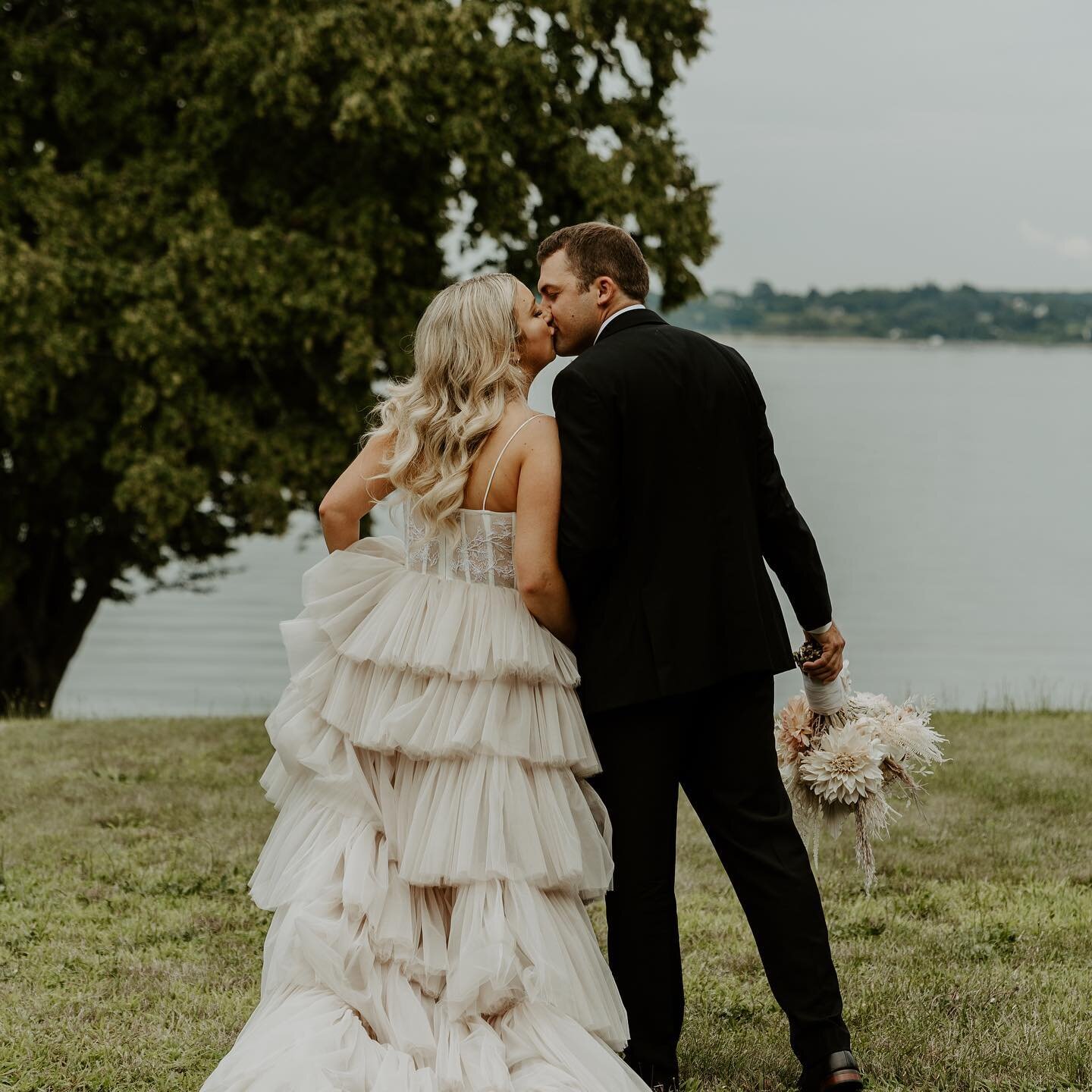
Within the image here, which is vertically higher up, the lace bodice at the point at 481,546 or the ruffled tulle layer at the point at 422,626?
the lace bodice at the point at 481,546

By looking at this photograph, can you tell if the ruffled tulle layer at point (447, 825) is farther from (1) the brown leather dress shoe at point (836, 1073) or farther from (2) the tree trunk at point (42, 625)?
(2) the tree trunk at point (42, 625)

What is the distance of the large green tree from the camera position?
38.4ft

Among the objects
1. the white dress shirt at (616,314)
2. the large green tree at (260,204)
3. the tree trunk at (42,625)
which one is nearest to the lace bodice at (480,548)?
the white dress shirt at (616,314)

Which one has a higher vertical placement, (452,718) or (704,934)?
(452,718)

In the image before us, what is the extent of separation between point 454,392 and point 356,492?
417 millimetres

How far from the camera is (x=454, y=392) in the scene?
3.69 meters

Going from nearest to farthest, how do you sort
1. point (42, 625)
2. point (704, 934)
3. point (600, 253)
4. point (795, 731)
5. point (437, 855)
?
1. point (437, 855)
2. point (600, 253)
3. point (795, 731)
4. point (704, 934)
5. point (42, 625)

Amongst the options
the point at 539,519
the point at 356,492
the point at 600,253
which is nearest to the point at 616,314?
the point at 600,253

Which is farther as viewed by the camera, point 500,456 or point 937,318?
point 937,318

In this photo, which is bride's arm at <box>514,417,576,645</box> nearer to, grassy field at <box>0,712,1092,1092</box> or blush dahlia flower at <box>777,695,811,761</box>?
blush dahlia flower at <box>777,695,811,761</box>

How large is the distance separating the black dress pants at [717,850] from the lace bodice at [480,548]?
475 millimetres

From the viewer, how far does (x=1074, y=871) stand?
6098mm

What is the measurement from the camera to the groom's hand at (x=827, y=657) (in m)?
4.03

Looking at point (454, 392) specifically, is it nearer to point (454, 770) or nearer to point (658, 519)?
point (658, 519)
